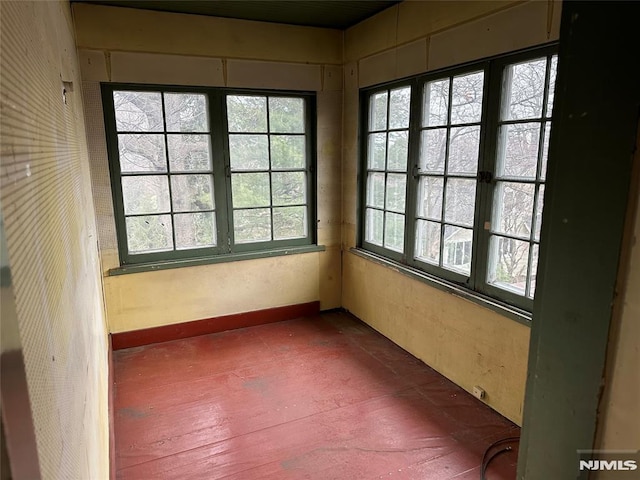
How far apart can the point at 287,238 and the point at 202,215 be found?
0.79 m

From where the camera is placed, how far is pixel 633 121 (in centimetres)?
52

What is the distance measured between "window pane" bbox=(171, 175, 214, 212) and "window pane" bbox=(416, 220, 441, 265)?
169 cm

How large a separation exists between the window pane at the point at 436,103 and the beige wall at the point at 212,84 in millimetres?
1083

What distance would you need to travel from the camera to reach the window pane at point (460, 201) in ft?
8.51

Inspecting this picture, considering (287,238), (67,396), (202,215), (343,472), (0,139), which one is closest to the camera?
(0,139)

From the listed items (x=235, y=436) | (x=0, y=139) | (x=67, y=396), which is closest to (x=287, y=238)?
(x=235, y=436)

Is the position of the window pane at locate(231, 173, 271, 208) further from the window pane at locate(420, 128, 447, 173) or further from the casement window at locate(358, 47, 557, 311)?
the window pane at locate(420, 128, 447, 173)

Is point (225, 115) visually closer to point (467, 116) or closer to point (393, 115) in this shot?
point (393, 115)

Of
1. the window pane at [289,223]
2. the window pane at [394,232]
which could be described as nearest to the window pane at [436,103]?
the window pane at [394,232]

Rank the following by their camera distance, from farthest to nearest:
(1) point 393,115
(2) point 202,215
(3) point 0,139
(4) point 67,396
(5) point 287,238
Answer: (5) point 287,238 → (2) point 202,215 → (1) point 393,115 → (4) point 67,396 → (3) point 0,139

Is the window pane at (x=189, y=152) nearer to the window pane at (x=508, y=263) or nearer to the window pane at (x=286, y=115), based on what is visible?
the window pane at (x=286, y=115)

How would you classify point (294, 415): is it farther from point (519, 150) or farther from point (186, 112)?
point (186, 112)

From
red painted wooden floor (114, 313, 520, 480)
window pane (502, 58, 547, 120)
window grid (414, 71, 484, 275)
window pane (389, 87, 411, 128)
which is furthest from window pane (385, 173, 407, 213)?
red painted wooden floor (114, 313, 520, 480)

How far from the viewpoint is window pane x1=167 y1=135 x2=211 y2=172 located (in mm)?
3314
